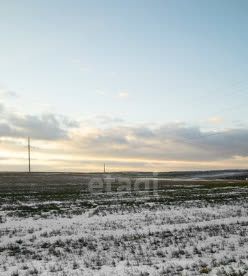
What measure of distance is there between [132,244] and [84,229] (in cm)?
518

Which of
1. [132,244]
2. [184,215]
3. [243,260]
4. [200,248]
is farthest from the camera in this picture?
[184,215]

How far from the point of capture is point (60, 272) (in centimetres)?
1283

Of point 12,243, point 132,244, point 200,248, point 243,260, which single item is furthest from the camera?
point 12,243

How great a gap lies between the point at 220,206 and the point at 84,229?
14773 millimetres

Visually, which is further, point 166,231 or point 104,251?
point 166,231

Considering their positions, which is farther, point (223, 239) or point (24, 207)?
point (24, 207)

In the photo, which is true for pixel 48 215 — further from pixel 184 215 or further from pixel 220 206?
pixel 220 206

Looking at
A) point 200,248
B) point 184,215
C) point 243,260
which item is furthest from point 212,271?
point 184,215

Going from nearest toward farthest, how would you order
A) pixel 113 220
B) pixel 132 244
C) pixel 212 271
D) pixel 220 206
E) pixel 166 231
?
pixel 212 271, pixel 132 244, pixel 166 231, pixel 113 220, pixel 220 206

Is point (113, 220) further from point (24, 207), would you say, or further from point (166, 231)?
point (24, 207)

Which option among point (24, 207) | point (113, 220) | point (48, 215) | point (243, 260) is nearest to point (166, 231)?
point (113, 220)

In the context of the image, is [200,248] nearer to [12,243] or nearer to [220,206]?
[12,243]

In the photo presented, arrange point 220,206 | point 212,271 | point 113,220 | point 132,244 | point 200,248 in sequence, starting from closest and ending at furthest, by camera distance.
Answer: point 212,271
point 200,248
point 132,244
point 113,220
point 220,206

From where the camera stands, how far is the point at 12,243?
60.2ft
